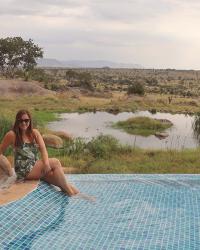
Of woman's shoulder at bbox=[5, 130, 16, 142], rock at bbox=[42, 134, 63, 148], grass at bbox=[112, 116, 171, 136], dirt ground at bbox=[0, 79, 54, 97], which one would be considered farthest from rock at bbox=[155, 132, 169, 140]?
dirt ground at bbox=[0, 79, 54, 97]

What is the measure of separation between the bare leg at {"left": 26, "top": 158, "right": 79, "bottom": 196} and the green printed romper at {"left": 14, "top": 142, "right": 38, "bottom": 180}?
0.27 feet

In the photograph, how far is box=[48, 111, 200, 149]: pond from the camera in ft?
60.4

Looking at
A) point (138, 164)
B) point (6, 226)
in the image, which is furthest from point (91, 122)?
point (6, 226)

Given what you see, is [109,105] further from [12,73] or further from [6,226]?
[6,226]

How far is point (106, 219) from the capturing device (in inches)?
265

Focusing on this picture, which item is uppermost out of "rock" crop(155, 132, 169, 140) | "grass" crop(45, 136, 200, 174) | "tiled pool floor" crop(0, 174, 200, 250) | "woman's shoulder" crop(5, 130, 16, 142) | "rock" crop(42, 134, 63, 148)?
"woman's shoulder" crop(5, 130, 16, 142)

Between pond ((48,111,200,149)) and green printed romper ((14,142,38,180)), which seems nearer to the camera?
green printed romper ((14,142,38,180))

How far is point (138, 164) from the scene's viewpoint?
37.6 feet

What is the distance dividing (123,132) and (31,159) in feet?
46.9

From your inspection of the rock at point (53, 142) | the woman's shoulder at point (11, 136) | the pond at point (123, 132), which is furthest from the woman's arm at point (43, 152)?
the pond at point (123, 132)

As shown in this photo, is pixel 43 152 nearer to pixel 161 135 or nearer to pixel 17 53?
pixel 161 135

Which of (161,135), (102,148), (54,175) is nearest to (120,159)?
(102,148)

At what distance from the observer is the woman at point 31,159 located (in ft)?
23.3

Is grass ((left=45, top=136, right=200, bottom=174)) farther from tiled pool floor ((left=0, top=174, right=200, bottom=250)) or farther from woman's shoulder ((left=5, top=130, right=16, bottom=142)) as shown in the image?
woman's shoulder ((left=5, top=130, right=16, bottom=142))
